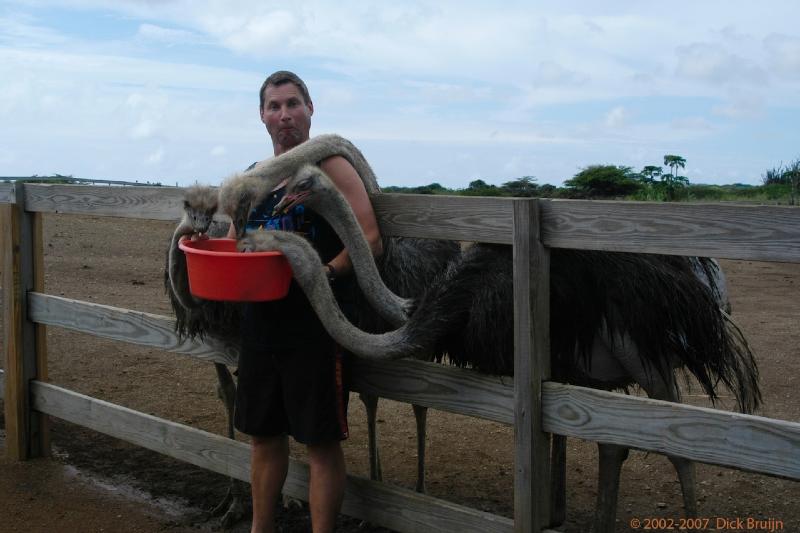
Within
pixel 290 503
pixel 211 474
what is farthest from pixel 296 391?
pixel 211 474

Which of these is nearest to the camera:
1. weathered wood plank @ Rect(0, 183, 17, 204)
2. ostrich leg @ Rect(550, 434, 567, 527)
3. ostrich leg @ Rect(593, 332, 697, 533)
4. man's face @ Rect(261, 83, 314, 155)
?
ostrich leg @ Rect(593, 332, 697, 533)

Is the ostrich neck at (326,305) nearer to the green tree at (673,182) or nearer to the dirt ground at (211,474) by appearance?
the dirt ground at (211,474)

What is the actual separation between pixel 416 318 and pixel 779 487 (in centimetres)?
264

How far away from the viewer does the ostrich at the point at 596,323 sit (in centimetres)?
333

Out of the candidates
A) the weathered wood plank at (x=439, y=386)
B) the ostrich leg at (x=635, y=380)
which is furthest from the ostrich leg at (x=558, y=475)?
the weathered wood plank at (x=439, y=386)

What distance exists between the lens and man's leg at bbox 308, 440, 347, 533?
3.55 m

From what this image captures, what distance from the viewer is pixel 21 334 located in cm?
540

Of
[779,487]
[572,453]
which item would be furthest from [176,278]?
[779,487]

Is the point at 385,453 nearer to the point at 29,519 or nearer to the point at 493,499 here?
the point at 493,499

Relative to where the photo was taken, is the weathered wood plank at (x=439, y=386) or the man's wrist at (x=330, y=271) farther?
the man's wrist at (x=330, y=271)

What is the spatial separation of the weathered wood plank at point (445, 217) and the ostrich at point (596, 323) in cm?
16

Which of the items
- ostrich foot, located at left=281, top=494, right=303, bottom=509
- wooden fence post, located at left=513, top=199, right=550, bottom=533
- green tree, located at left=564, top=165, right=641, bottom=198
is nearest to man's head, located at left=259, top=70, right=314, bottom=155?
wooden fence post, located at left=513, top=199, right=550, bottom=533

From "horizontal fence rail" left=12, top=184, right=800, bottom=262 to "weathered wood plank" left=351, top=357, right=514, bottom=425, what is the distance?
0.52m
